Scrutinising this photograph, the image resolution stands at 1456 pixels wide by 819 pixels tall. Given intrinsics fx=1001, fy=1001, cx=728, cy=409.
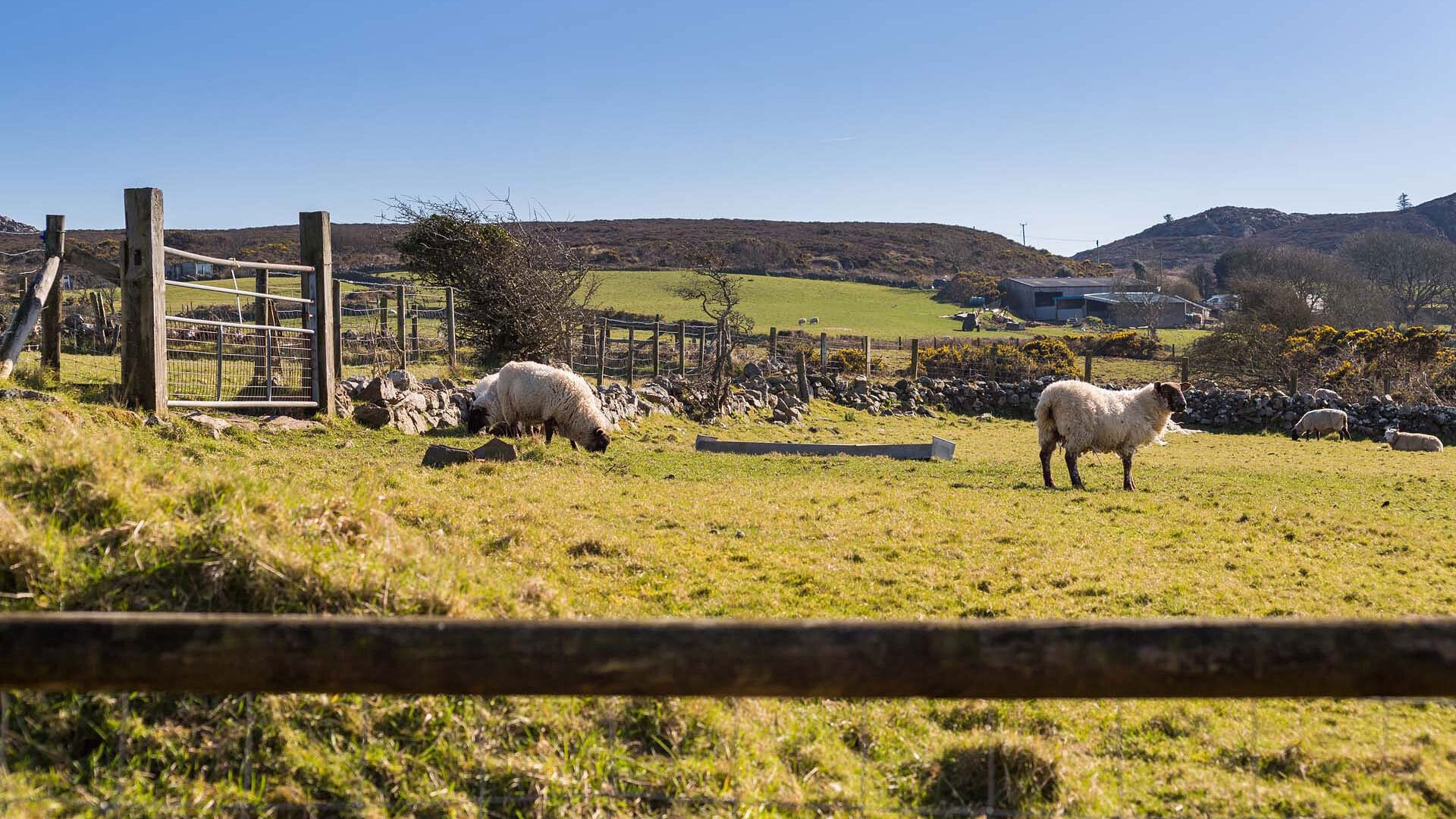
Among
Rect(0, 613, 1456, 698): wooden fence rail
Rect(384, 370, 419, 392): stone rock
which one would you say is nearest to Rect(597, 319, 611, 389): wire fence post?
Rect(384, 370, 419, 392): stone rock

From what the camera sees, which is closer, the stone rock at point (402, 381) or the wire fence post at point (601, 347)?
the stone rock at point (402, 381)

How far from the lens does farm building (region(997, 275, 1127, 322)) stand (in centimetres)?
8381

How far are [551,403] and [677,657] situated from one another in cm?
1222

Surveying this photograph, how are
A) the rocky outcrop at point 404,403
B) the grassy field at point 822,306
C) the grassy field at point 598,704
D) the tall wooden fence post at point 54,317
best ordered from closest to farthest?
the grassy field at point 598,704 < the tall wooden fence post at point 54,317 < the rocky outcrop at point 404,403 < the grassy field at point 822,306

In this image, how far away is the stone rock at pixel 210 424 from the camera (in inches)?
436

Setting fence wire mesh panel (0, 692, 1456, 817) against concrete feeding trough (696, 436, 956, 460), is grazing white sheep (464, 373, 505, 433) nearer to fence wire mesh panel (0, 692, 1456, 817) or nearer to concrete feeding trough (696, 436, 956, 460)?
concrete feeding trough (696, 436, 956, 460)

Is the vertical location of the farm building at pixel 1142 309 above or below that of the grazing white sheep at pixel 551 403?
above

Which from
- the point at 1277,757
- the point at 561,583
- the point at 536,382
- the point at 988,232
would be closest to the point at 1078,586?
the point at 1277,757

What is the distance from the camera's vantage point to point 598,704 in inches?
156

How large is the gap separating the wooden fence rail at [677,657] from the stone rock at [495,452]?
30.7 ft

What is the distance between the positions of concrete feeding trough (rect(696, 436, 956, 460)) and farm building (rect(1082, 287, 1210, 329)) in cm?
5783

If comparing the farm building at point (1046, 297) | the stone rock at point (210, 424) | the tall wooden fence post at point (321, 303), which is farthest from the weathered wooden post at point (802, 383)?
the farm building at point (1046, 297)

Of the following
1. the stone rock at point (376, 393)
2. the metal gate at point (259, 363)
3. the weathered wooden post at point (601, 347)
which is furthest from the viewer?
the weathered wooden post at point (601, 347)

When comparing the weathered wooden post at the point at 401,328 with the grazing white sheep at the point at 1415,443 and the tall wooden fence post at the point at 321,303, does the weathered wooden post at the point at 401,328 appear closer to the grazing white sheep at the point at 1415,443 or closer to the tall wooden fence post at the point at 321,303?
the tall wooden fence post at the point at 321,303
